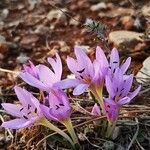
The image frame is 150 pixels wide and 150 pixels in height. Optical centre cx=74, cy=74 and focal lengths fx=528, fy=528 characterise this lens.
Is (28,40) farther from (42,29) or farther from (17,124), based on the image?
(17,124)

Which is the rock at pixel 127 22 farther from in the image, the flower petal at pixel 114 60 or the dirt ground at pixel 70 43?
the flower petal at pixel 114 60

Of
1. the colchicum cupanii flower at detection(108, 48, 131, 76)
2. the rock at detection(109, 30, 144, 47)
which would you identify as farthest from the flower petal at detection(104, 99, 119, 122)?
the rock at detection(109, 30, 144, 47)

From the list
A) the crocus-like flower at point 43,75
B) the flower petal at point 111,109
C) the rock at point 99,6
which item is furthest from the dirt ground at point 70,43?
the crocus-like flower at point 43,75

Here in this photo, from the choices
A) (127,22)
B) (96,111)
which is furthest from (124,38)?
(96,111)

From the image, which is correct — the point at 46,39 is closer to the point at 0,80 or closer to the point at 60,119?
the point at 0,80

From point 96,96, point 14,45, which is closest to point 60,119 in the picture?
point 96,96

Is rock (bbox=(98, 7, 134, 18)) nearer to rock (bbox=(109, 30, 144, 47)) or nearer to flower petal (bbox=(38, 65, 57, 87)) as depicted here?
rock (bbox=(109, 30, 144, 47))
